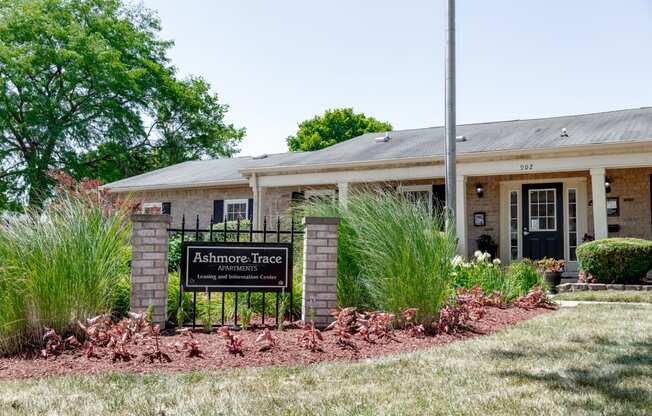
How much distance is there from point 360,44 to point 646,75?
7.07m

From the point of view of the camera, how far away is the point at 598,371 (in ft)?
13.7

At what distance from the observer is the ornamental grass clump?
502cm

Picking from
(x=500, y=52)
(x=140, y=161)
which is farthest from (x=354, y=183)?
(x=140, y=161)

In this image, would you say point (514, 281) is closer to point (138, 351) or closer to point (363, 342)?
point (363, 342)

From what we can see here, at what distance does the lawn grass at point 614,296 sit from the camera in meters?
9.05

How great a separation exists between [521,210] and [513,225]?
0.42 metres

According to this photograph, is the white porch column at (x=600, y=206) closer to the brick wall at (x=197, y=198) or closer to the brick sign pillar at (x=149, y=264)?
the brick sign pillar at (x=149, y=264)

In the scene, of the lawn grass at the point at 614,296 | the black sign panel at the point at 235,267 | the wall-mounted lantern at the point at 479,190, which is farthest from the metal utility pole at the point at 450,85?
the black sign panel at the point at 235,267

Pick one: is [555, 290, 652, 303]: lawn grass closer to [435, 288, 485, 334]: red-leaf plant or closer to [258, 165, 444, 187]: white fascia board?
[435, 288, 485, 334]: red-leaf plant

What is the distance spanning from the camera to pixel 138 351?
15.7ft

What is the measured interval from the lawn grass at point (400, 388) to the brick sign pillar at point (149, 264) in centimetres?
161

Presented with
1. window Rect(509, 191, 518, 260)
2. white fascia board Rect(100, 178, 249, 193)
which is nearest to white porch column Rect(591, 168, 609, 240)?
window Rect(509, 191, 518, 260)

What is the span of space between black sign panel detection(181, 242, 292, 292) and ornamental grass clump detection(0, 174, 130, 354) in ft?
2.49

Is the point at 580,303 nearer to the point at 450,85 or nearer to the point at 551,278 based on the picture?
the point at 551,278
